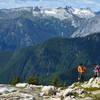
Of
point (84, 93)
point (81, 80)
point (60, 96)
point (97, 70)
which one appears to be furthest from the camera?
point (81, 80)

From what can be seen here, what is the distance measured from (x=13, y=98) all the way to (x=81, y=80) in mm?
32779

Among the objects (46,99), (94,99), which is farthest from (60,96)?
(94,99)

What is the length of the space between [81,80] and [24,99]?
33867 mm

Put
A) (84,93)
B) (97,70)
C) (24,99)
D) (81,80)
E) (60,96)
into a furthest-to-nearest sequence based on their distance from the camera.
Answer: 1. (81,80)
2. (97,70)
3. (84,93)
4. (60,96)
5. (24,99)

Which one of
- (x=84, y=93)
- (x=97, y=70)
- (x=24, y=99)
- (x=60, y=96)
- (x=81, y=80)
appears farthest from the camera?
(x=81, y=80)

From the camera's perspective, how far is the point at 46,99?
37188 millimetres

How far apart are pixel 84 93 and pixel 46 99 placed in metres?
6.98

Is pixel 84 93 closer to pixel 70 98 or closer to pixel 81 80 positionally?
pixel 70 98

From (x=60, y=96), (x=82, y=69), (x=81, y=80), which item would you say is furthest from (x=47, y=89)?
(x=81, y=80)

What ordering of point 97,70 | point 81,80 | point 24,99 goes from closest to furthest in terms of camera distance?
point 24,99 < point 97,70 < point 81,80

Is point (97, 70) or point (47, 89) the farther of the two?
point (97, 70)

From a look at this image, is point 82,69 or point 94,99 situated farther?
point 82,69

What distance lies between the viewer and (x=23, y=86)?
5806 centimetres

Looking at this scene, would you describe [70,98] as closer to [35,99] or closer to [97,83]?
[35,99]
